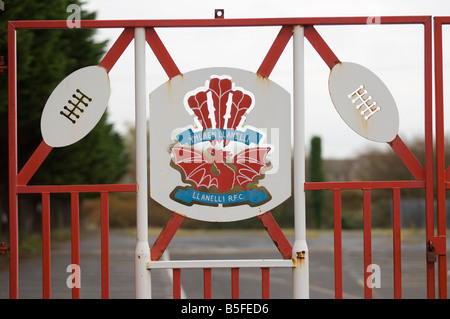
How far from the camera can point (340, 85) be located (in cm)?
379

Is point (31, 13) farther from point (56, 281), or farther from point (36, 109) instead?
point (56, 281)

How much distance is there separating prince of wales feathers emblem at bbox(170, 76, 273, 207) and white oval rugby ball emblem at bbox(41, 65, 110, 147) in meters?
0.54

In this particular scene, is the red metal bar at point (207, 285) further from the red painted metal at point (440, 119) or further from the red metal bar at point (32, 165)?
the red painted metal at point (440, 119)

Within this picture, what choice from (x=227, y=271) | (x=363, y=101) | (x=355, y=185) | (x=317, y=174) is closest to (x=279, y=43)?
(x=363, y=101)

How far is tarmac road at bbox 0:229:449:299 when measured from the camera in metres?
11.3

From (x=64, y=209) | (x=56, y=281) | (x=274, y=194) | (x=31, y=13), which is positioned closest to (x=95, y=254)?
(x=56, y=281)

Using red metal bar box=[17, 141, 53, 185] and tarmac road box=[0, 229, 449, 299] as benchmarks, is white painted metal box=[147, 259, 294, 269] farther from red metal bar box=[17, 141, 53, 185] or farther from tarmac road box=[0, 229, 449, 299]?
tarmac road box=[0, 229, 449, 299]

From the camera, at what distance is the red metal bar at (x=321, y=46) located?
3787 mm

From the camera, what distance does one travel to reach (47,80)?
12500mm

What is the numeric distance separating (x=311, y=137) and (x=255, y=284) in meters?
20.4

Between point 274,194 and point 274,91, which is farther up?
point 274,91

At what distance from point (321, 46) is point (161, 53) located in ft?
3.16

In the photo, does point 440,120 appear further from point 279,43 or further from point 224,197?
point 224,197
